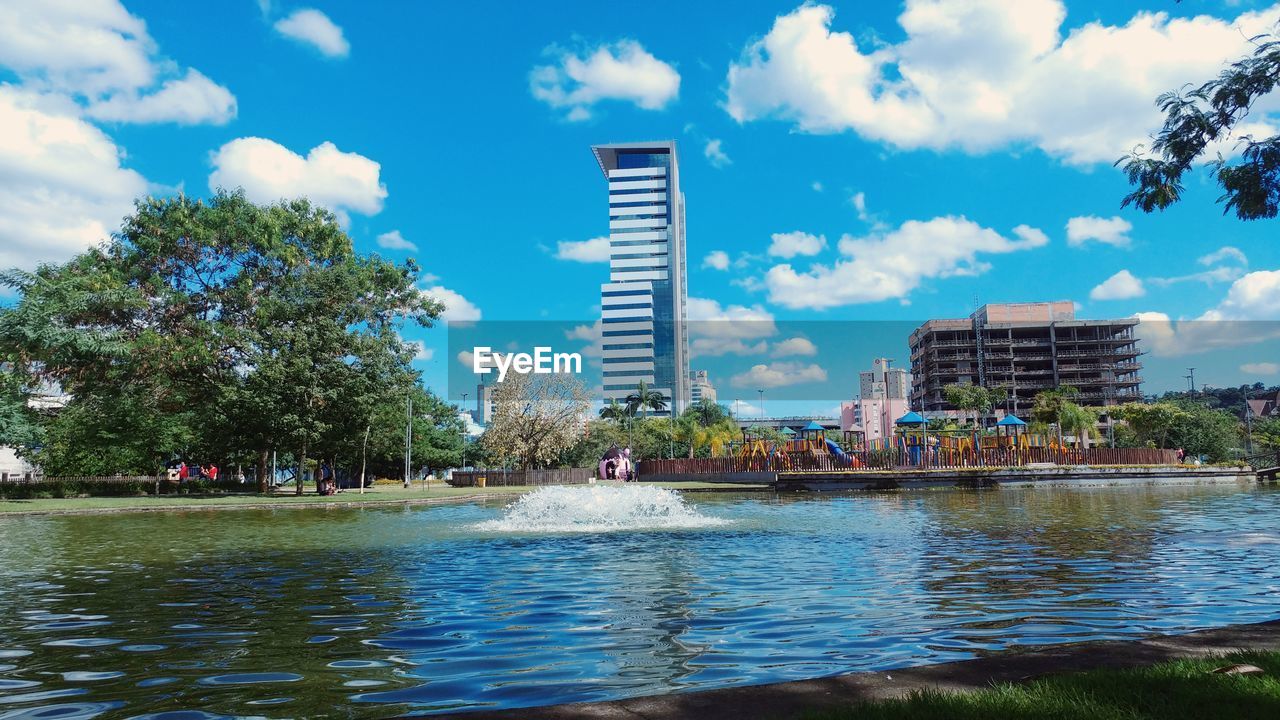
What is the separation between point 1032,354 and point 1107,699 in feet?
549

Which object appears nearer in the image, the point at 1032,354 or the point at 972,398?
the point at 972,398

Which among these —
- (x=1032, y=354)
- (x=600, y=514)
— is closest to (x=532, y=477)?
(x=600, y=514)

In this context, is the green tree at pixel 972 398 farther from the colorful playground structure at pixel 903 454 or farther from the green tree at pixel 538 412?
the green tree at pixel 538 412

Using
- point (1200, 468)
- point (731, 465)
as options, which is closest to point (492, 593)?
point (731, 465)

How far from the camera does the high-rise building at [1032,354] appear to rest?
15212cm

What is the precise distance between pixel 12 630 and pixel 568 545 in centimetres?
929

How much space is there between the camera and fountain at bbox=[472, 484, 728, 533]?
69.1ft

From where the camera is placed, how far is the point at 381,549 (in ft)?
53.5

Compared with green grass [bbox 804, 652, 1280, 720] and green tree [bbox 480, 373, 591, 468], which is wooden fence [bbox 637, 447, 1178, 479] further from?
green grass [bbox 804, 652, 1280, 720]

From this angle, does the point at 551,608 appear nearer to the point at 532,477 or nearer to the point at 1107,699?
the point at 1107,699

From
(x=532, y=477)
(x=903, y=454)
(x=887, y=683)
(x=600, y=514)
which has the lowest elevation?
(x=532, y=477)

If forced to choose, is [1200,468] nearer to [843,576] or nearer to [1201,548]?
[1201,548]

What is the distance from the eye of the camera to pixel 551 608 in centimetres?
932

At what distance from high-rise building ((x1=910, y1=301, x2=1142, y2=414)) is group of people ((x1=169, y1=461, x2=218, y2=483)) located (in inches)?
4932
